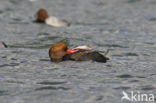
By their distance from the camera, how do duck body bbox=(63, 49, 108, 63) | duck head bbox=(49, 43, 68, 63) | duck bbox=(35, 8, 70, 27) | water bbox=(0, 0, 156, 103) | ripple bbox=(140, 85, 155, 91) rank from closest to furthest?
1. water bbox=(0, 0, 156, 103)
2. ripple bbox=(140, 85, 155, 91)
3. duck body bbox=(63, 49, 108, 63)
4. duck head bbox=(49, 43, 68, 63)
5. duck bbox=(35, 8, 70, 27)

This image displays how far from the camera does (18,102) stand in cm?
862

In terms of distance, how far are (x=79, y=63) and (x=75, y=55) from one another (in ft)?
0.75

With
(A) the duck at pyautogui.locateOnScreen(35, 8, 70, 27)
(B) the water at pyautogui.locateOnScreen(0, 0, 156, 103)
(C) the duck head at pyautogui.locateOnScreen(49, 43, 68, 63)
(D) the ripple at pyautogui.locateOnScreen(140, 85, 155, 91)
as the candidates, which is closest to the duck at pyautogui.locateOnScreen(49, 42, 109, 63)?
(C) the duck head at pyautogui.locateOnScreen(49, 43, 68, 63)

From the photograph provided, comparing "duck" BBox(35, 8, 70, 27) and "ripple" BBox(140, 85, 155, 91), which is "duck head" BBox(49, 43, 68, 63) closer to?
"ripple" BBox(140, 85, 155, 91)

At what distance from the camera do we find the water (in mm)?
9367

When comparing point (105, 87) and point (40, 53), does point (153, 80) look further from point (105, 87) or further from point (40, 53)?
point (40, 53)

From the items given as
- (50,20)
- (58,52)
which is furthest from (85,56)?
(50,20)

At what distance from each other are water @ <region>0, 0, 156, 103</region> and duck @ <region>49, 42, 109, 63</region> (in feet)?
0.51

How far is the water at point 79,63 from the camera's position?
9.37m

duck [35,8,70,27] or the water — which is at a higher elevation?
duck [35,8,70,27]

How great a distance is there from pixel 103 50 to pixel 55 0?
14047mm

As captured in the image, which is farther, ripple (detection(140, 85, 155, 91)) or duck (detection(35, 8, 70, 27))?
duck (detection(35, 8, 70, 27))

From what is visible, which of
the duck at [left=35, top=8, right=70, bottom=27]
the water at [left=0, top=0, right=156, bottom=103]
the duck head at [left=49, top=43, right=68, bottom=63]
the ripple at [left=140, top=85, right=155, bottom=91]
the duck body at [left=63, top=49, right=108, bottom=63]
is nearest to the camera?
the water at [left=0, top=0, right=156, bottom=103]

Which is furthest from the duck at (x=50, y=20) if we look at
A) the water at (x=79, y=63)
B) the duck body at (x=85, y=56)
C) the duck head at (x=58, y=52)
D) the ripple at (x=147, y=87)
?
the ripple at (x=147, y=87)
